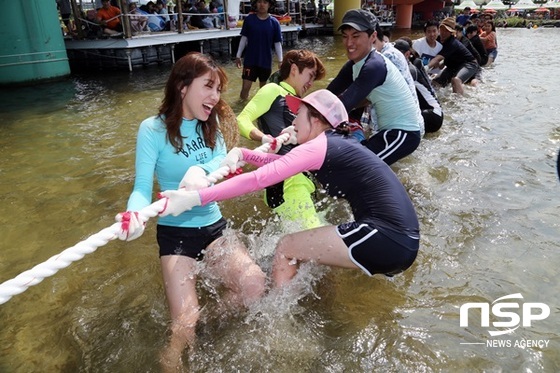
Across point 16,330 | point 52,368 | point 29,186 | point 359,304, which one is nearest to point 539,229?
point 359,304

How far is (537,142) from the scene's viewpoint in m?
7.00

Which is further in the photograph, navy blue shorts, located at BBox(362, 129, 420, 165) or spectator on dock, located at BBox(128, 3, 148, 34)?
spectator on dock, located at BBox(128, 3, 148, 34)

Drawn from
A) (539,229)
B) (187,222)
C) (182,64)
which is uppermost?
(182,64)

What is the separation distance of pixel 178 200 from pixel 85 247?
0.60m

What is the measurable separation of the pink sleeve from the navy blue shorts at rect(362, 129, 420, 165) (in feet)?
5.99

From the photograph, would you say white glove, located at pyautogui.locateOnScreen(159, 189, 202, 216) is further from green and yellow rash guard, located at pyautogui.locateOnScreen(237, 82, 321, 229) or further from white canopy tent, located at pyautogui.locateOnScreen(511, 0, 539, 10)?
white canopy tent, located at pyautogui.locateOnScreen(511, 0, 539, 10)

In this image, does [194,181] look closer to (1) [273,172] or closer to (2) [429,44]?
(1) [273,172]

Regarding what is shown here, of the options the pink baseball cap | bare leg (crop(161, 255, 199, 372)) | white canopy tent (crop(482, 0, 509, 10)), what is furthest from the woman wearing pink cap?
white canopy tent (crop(482, 0, 509, 10))

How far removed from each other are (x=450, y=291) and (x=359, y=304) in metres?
0.79

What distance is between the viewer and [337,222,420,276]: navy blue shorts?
268cm

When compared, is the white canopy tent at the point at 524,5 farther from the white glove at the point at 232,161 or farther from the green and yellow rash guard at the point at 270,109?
the white glove at the point at 232,161

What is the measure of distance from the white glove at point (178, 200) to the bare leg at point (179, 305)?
523 mm

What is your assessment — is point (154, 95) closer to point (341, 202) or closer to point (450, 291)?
point (341, 202)

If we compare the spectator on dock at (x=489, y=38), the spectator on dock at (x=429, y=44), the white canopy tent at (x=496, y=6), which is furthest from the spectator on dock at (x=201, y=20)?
the white canopy tent at (x=496, y=6)
